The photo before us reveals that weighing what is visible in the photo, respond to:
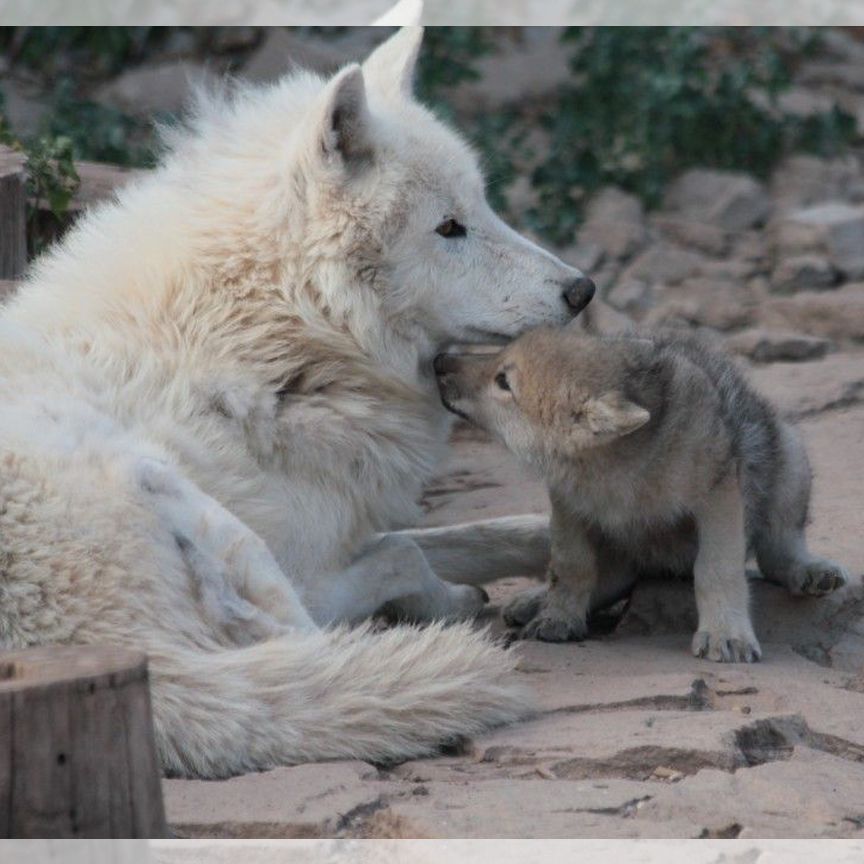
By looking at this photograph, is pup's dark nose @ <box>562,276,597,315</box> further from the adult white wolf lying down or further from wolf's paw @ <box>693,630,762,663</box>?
wolf's paw @ <box>693,630,762,663</box>

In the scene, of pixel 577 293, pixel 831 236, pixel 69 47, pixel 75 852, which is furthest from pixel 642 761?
pixel 69 47

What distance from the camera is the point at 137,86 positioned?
12.2m

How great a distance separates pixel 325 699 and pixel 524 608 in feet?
4.85

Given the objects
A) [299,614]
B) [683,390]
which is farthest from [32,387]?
[683,390]

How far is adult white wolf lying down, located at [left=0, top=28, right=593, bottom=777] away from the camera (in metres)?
3.97

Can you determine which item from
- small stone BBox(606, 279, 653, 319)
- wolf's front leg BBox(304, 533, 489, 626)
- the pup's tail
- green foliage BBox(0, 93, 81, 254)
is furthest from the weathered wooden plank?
small stone BBox(606, 279, 653, 319)

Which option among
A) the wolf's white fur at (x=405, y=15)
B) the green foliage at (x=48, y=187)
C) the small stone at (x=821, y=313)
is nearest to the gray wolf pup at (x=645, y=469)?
the wolf's white fur at (x=405, y=15)

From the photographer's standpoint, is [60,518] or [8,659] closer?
[8,659]

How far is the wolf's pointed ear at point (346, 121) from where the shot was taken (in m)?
4.60

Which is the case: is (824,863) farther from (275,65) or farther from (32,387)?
(275,65)

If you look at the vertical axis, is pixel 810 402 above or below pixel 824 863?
above

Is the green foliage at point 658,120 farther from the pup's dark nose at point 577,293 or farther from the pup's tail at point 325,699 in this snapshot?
the pup's tail at point 325,699

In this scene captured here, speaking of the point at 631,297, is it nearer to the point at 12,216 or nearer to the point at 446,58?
the point at 446,58

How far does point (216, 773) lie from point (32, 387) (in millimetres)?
1248
